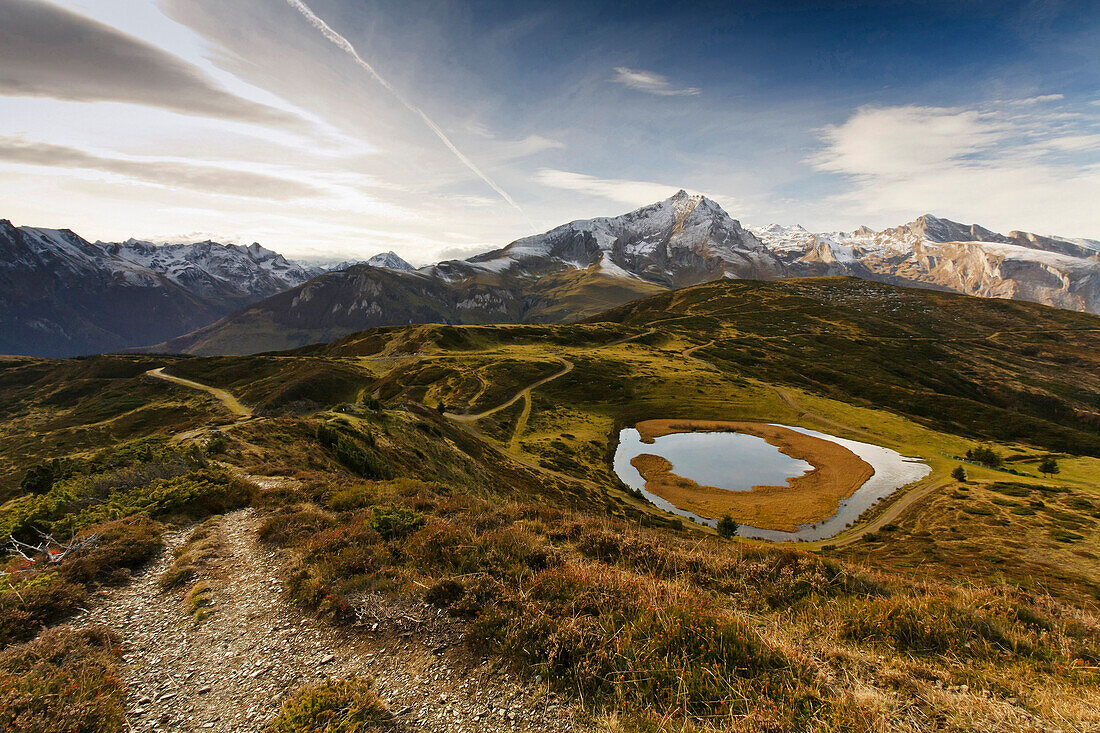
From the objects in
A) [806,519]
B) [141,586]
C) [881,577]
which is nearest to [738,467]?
[806,519]

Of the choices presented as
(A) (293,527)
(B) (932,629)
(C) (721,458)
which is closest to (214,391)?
(A) (293,527)

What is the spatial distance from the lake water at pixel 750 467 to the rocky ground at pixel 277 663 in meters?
50.4

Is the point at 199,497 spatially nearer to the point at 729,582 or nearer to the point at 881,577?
the point at 729,582

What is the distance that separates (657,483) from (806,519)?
67.6 feet

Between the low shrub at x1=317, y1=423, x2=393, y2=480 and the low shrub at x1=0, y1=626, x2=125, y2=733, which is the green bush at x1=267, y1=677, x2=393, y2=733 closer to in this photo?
the low shrub at x1=0, y1=626, x2=125, y2=733

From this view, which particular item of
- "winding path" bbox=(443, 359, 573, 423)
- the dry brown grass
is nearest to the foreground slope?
the dry brown grass

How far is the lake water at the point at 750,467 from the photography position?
5288cm

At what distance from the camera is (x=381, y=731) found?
20.3 ft

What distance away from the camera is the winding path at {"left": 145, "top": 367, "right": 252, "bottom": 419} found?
88562 mm

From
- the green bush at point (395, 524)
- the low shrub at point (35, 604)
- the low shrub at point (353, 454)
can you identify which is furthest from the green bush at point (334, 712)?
the low shrub at point (353, 454)

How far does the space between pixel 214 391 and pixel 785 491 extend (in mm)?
139793

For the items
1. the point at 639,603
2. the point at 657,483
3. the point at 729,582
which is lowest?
the point at 657,483

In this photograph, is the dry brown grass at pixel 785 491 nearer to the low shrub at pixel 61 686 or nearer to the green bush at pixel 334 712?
the green bush at pixel 334 712

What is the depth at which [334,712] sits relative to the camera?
6293 mm
